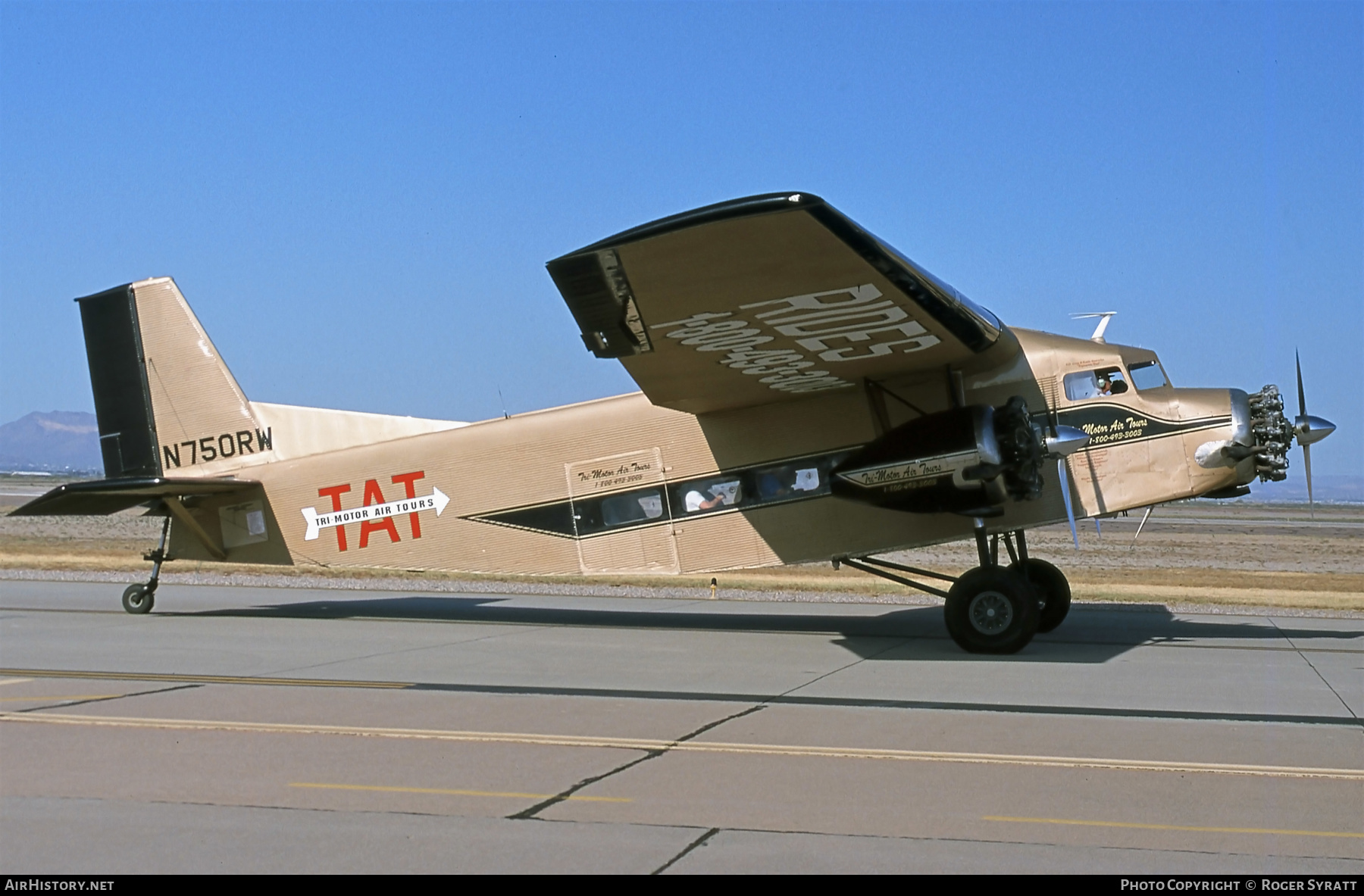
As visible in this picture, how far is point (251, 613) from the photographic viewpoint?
16.8 m

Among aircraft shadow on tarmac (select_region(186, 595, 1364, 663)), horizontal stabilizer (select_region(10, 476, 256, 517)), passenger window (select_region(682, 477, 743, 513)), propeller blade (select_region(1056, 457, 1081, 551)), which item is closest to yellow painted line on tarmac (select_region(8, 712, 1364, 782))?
aircraft shadow on tarmac (select_region(186, 595, 1364, 663))

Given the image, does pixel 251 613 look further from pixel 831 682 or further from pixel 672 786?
pixel 672 786

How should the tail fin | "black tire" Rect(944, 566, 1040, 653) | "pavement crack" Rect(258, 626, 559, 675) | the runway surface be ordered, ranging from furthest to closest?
the tail fin → "black tire" Rect(944, 566, 1040, 653) → "pavement crack" Rect(258, 626, 559, 675) → the runway surface

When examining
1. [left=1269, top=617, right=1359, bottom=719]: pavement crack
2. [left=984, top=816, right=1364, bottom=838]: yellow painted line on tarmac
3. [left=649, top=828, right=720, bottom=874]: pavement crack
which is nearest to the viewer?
[left=649, top=828, right=720, bottom=874]: pavement crack

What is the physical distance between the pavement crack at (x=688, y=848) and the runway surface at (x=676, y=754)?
0.7 inches

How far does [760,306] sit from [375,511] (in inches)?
302

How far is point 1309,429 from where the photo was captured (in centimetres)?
1328

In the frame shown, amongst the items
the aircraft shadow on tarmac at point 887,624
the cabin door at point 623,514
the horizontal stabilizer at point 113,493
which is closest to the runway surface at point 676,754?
the aircraft shadow on tarmac at point 887,624

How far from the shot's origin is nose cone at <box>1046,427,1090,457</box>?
1253 centimetres

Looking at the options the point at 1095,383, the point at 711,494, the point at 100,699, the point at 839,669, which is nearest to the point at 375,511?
the point at 711,494

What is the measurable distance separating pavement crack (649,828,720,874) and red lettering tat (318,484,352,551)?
11643 mm

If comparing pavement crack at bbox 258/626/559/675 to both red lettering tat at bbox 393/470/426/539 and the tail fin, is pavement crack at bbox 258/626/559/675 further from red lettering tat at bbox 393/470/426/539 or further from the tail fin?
the tail fin

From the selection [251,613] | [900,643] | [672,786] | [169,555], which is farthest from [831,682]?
[169,555]

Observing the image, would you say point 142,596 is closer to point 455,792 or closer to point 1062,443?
point 455,792
